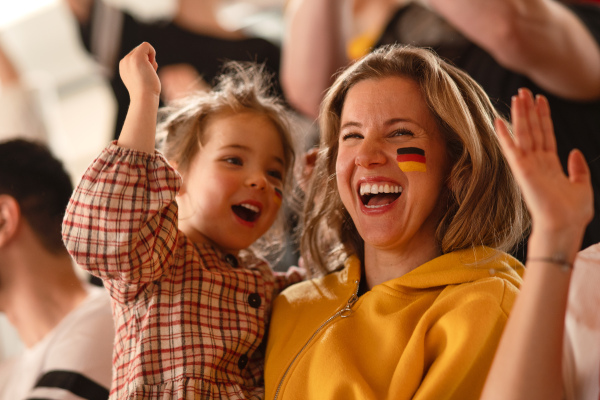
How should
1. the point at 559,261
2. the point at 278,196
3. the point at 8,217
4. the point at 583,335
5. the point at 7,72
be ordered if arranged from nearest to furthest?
1. the point at 559,261
2. the point at 583,335
3. the point at 278,196
4. the point at 8,217
5. the point at 7,72

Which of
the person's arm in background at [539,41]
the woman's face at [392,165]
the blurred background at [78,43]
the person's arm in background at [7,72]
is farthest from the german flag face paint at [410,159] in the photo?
the person's arm in background at [7,72]

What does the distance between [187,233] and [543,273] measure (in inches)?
25.6

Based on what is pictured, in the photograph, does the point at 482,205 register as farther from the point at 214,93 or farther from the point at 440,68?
the point at 214,93

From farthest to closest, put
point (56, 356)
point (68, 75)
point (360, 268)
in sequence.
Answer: point (68, 75), point (56, 356), point (360, 268)

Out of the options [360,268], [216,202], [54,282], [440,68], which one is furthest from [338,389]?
[54,282]

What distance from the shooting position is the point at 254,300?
105 cm

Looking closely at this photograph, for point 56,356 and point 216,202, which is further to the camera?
point 56,356

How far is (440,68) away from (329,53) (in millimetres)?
895

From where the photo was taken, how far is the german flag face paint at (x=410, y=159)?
3.07ft

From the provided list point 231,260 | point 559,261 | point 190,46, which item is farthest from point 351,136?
point 190,46

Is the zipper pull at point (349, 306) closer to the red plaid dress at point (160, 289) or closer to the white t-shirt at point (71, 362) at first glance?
the red plaid dress at point (160, 289)

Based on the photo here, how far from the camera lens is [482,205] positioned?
0.96m

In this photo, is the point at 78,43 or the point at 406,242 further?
the point at 78,43

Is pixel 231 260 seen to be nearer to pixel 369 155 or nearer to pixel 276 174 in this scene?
pixel 276 174
